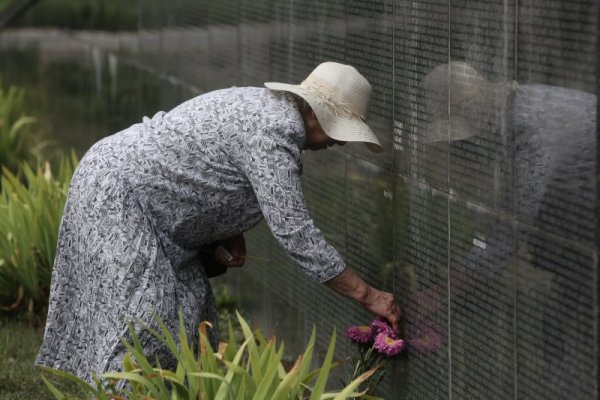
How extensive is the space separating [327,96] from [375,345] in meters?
0.92

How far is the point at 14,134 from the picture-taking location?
388 inches

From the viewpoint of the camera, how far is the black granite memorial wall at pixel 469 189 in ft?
10.9

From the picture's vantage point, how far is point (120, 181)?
4.48m

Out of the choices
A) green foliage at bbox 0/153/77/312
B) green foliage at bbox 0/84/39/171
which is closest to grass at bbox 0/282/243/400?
green foliage at bbox 0/153/77/312

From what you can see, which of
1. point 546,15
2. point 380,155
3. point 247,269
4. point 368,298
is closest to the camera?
point 546,15

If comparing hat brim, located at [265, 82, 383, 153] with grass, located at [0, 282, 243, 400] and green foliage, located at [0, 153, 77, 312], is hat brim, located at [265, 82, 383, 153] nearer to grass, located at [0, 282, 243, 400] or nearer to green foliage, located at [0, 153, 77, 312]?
grass, located at [0, 282, 243, 400]

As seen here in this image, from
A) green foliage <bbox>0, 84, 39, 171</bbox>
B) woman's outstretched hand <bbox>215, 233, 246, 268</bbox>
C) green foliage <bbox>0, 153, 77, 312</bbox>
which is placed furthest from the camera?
green foliage <bbox>0, 84, 39, 171</bbox>

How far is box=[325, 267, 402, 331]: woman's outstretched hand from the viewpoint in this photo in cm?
428

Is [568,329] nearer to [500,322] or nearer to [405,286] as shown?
[500,322]

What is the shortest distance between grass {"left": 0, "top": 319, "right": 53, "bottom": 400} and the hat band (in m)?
2.18

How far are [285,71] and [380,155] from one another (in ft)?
4.26

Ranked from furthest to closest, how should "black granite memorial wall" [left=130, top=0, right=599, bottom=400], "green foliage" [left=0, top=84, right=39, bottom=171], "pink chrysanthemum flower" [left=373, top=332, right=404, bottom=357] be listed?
1. "green foliage" [left=0, top=84, right=39, bottom=171]
2. "pink chrysanthemum flower" [left=373, top=332, right=404, bottom=357]
3. "black granite memorial wall" [left=130, top=0, right=599, bottom=400]

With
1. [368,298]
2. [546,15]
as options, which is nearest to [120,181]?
[368,298]

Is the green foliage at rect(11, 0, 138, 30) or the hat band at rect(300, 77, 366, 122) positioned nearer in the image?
the hat band at rect(300, 77, 366, 122)
